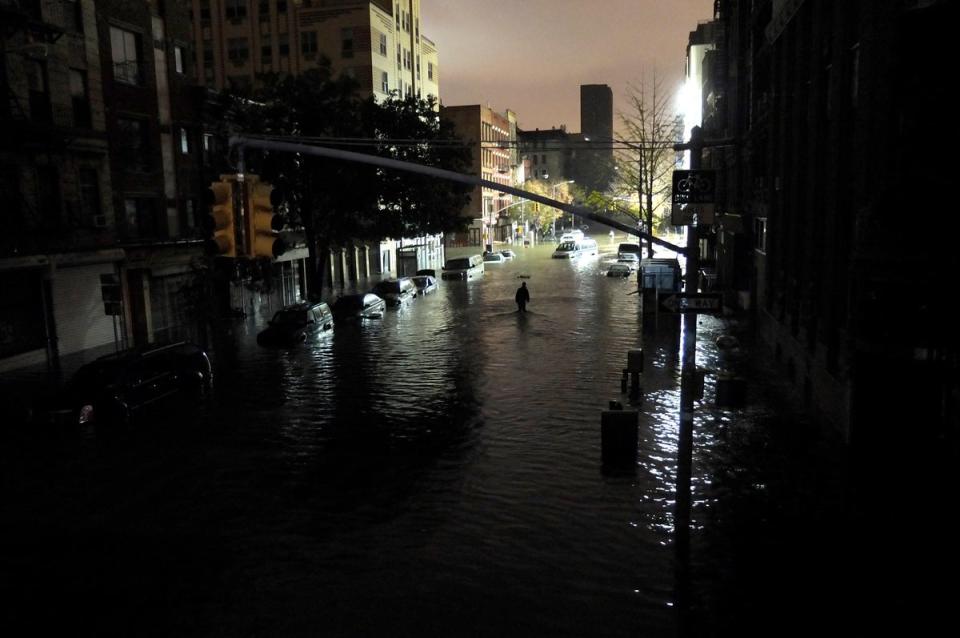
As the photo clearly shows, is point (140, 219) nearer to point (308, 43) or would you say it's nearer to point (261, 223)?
point (261, 223)

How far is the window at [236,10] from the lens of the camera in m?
64.0

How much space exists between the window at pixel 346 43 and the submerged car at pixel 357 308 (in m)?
33.0

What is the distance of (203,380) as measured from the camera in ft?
68.8

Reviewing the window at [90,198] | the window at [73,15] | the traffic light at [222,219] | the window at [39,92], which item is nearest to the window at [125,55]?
the window at [73,15]

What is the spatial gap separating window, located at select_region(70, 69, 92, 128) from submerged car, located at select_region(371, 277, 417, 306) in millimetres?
16777

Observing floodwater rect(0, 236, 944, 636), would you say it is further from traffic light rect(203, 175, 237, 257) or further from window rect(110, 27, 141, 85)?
window rect(110, 27, 141, 85)

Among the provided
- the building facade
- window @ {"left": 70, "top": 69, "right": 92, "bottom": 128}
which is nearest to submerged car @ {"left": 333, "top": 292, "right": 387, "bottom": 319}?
window @ {"left": 70, "top": 69, "right": 92, "bottom": 128}

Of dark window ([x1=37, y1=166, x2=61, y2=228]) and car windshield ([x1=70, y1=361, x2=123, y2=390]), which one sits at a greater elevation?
dark window ([x1=37, y1=166, x2=61, y2=228])

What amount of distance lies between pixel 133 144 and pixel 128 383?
17233 mm

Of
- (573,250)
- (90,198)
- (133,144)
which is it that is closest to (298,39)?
(573,250)

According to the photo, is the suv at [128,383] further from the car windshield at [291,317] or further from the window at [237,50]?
the window at [237,50]

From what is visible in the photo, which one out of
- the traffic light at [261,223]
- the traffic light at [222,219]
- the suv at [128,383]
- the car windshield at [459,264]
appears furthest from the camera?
the car windshield at [459,264]

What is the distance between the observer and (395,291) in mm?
41781

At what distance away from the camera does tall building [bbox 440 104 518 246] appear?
101 meters
